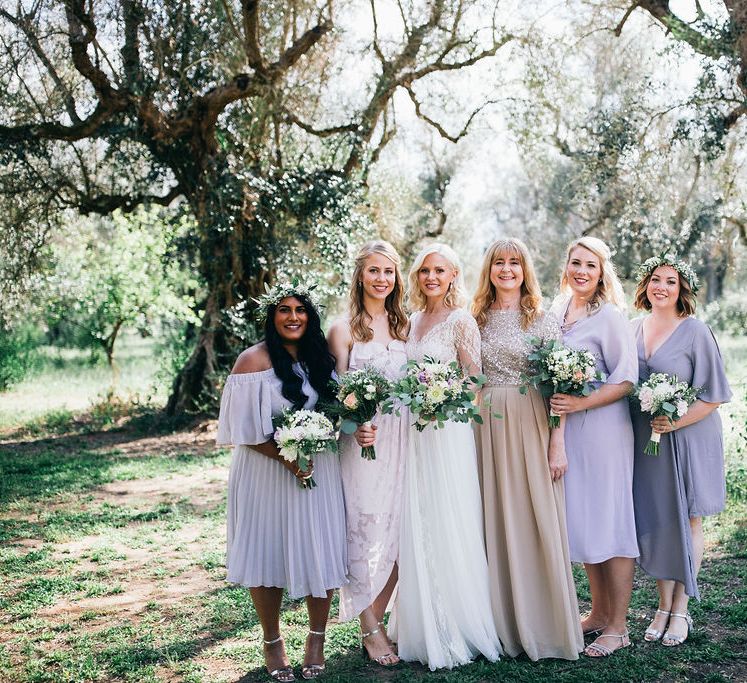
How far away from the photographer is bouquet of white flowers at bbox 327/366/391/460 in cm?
421

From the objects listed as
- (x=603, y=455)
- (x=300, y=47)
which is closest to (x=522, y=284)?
(x=603, y=455)

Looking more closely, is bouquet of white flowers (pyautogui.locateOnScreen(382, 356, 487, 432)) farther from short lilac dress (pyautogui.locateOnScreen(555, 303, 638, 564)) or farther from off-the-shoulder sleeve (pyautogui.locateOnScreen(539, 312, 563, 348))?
short lilac dress (pyautogui.locateOnScreen(555, 303, 638, 564))

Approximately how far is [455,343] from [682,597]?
2261mm

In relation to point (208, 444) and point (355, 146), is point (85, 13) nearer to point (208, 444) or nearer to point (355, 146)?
point (355, 146)

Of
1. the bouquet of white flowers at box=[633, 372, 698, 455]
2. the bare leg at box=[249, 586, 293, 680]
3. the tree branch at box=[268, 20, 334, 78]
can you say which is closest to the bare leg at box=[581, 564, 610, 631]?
the bouquet of white flowers at box=[633, 372, 698, 455]

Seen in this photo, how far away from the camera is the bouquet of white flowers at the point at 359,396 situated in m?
4.21

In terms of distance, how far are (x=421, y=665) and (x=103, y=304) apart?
45.4ft

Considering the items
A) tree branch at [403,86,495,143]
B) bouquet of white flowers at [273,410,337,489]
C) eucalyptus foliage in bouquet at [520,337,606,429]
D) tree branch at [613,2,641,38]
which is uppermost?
tree branch at [613,2,641,38]

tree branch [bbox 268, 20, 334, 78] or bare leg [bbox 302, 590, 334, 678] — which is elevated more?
tree branch [bbox 268, 20, 334, 78]

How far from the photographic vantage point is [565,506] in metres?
4.72

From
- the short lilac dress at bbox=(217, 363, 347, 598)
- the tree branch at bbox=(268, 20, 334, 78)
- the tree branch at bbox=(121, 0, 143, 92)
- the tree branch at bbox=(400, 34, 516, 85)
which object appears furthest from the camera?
the tree branch at bbox=(400, 34, 516, 85)

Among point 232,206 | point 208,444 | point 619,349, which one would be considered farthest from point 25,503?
point 619,349

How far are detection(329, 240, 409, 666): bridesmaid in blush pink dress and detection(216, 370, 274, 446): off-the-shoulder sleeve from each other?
53cm

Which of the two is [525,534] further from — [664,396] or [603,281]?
[603,281]
